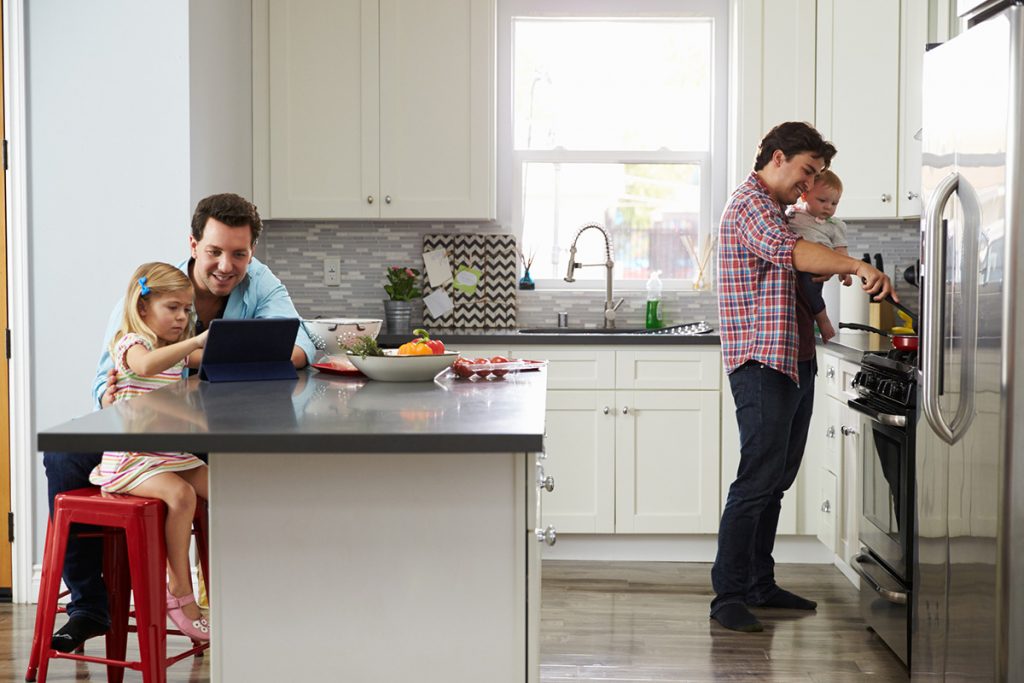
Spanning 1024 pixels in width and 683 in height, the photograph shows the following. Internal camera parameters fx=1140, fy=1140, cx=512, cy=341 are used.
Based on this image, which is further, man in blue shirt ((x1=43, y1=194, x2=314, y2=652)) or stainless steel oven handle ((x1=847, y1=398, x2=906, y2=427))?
stainless steel oven handle ((x1=847, y1=398, x2=906, y2=427))

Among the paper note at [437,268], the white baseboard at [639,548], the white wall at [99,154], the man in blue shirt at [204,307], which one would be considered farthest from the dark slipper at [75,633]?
the paper note at [437,268]

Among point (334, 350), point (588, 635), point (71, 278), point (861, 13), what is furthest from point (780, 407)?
point (71, 278)

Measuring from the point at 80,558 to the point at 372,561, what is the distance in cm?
143

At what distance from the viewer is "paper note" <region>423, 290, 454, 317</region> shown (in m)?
4.99

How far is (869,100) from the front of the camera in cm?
456

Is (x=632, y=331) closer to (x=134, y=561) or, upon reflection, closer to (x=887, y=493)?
(x=887, y=493)

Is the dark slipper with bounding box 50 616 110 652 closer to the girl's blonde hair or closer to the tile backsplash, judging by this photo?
the girl's blonde hair

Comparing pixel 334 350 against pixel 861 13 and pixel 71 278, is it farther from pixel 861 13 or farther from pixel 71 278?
pixel 861 13

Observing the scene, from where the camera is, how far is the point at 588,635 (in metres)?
3.55

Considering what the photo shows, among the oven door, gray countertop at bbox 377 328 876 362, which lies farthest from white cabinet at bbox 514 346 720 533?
the oven door

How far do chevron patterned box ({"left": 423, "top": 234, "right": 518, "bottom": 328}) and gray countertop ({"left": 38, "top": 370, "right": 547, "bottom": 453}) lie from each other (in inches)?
101

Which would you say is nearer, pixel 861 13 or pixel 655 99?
pixel 861 13

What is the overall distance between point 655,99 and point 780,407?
207 centimetres

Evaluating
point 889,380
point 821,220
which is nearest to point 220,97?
point 821,220
